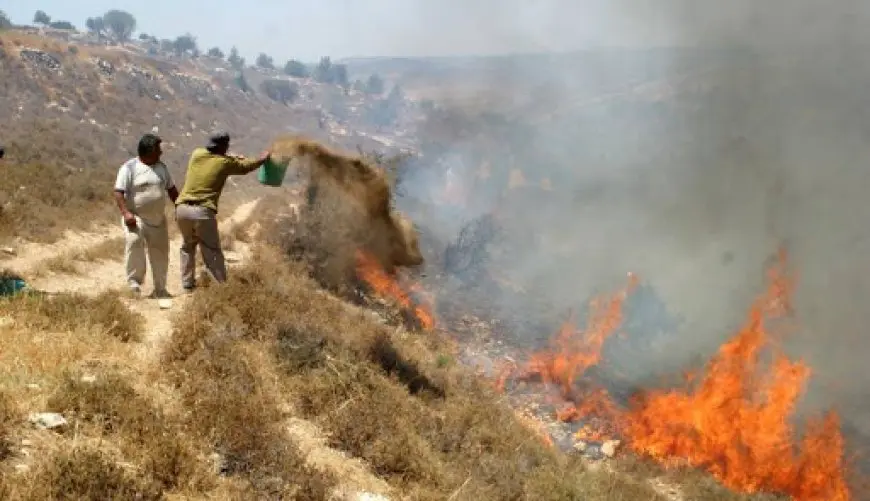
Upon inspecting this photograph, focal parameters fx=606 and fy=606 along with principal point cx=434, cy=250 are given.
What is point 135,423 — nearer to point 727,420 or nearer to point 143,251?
point 143,251

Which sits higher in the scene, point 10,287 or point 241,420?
point 10,287

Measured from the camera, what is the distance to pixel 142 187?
6.63 meters

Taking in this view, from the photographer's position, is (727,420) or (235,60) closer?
(727,420)

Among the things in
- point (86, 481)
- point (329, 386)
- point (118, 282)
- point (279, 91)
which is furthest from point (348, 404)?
point (279, 91)

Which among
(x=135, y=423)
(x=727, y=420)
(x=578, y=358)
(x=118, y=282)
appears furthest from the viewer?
(x=578, y=358)

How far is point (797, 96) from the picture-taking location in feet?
86.7

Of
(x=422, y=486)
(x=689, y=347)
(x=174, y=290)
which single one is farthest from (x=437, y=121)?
(x=422, y=486)

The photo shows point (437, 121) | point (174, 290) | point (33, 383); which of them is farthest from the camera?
point (437, 121)

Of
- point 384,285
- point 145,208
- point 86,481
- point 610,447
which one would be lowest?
point 610,447

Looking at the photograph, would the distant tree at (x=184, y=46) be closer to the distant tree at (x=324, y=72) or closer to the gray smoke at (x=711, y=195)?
the distant tree at (x=324, y=72)

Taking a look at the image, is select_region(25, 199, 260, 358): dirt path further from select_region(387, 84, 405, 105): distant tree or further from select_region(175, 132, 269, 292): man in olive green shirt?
select_region(387, 84, 405, 105): distant tree

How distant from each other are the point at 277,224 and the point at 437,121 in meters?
32.7

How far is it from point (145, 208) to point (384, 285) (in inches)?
A: 222

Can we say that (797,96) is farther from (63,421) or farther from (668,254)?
(63,421)
